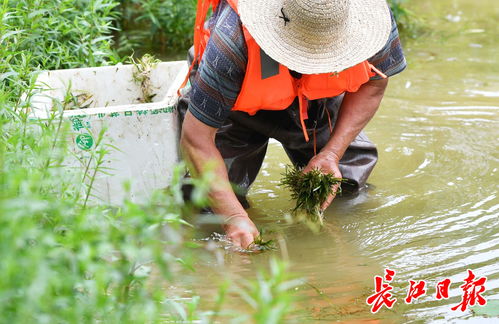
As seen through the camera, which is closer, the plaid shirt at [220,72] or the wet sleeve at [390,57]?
the plaid shirt at [220,72]

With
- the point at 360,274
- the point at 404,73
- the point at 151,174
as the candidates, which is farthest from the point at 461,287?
the point at 404,73

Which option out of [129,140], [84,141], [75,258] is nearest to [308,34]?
[129,140]

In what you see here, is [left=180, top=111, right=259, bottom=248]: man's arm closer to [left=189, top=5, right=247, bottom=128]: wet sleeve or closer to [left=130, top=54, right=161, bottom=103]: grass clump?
[left=189, top=5, right=247, bottom=128]: wet sleeve

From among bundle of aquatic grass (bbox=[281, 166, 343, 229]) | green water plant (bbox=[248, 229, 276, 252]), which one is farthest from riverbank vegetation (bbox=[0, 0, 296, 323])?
bundle of aquatic grass (bbox=[281, 166, 343, 229])

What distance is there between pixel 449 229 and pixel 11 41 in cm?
244

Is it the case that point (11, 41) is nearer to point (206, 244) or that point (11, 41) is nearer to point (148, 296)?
point (206, 244)

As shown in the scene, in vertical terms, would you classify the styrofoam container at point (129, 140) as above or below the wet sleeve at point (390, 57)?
below

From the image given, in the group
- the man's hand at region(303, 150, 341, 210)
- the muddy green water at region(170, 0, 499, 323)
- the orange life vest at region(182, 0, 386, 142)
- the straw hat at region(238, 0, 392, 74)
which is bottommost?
the muddy green water at region(170, 0, 499, 323)

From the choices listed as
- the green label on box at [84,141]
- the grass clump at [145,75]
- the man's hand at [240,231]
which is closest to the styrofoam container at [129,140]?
the green label on box at [84,141]

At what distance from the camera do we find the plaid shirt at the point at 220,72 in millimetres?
3623

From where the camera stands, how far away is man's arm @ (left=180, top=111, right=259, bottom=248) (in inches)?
147

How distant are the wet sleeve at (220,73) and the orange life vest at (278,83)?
3 centimetres

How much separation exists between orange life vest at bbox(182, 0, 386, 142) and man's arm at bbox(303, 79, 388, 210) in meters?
0.11

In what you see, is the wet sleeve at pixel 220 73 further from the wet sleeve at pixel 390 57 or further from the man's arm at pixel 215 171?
the wet sleeve at pixel 390 57
